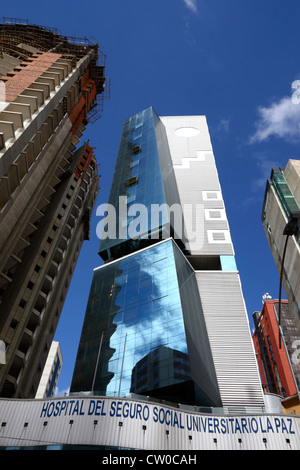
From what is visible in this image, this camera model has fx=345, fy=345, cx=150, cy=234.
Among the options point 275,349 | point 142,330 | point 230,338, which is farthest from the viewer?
point 275,349

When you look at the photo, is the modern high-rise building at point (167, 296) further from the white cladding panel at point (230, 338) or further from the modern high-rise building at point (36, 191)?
the modern high-rise building at point (36, 191)

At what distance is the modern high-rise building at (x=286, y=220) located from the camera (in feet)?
177

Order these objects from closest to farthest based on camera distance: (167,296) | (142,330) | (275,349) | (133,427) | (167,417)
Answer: (133,427), (167,417), (142,330), (167,296), (275,349)

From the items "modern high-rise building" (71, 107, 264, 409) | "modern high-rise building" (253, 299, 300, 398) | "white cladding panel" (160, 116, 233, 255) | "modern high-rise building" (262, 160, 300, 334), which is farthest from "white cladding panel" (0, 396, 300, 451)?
"modern high-rise building" (253, 299, 300, 398)

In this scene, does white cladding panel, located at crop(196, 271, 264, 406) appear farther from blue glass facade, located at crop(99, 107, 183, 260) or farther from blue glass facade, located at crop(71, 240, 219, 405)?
blue glass facade, located at crop(99, 107, 183, 260)

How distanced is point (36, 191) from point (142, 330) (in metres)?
27.1

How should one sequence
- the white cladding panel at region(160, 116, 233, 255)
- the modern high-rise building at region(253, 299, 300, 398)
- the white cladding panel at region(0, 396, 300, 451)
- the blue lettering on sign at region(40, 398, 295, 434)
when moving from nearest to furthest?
1. the white cladding panel at region(0, 396, 300, 451)
2. the blue lettering on sign at region(40, 398, 295, 434)
3. the white cladding panel at region(160, 116, 233, 255)
4. the modern high-rise building at region(253, 299, 300, 398)

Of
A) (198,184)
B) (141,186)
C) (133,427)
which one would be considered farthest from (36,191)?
(198,184)

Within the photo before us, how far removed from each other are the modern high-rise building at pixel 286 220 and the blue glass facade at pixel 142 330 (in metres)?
15.9

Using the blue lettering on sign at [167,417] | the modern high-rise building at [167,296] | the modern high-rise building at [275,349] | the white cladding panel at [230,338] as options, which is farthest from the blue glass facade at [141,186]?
the modern high-rise building at [275,349]

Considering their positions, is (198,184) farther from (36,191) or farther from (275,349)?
(275,349)

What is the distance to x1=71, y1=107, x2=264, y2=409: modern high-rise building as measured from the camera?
46938 mm

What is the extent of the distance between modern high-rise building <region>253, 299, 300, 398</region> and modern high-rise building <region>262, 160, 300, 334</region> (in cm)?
3089

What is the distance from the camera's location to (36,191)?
178ft
